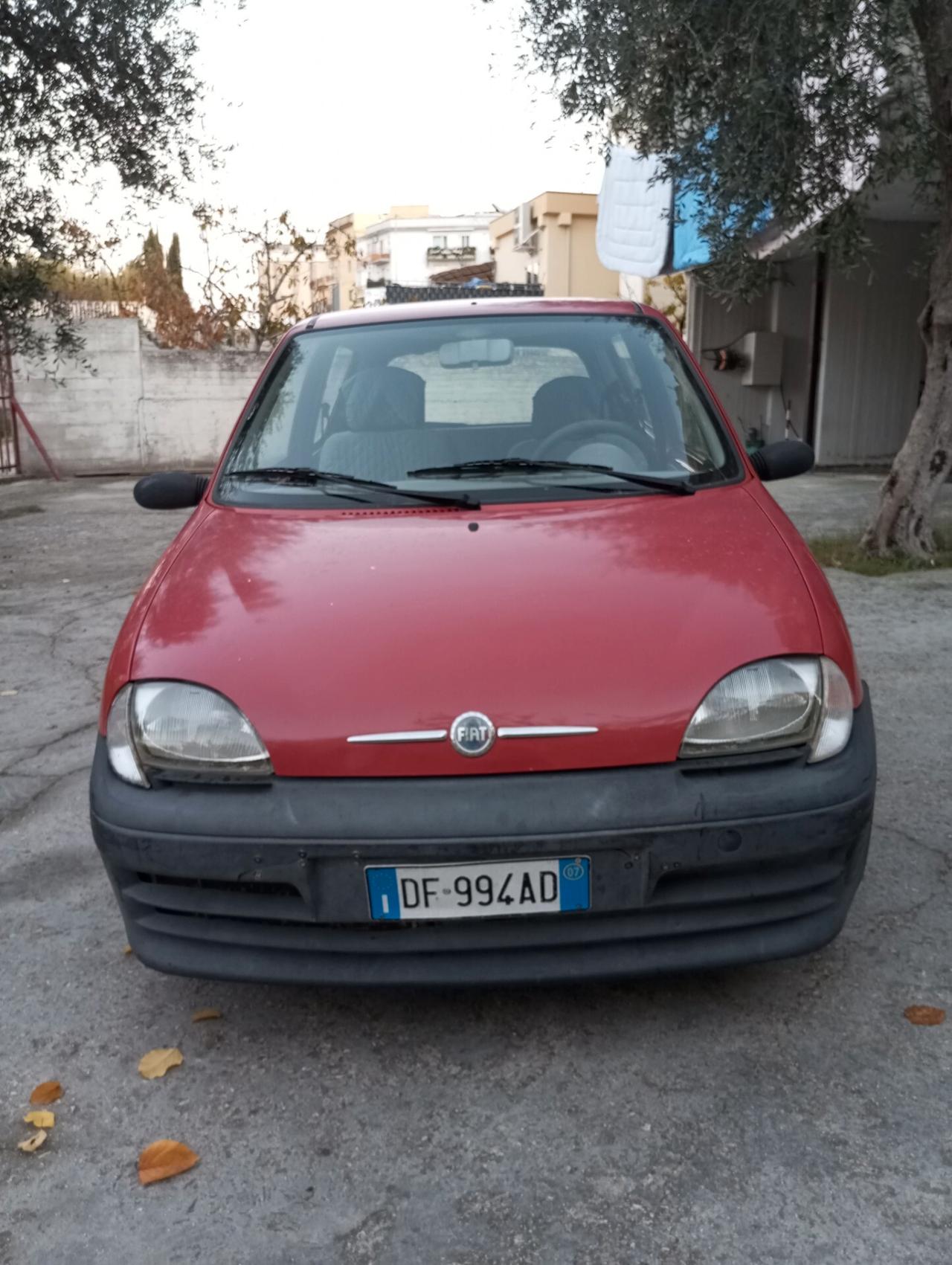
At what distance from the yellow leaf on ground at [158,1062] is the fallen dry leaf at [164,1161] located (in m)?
0.25

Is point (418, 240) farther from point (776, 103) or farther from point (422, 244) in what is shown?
point (776, 103)

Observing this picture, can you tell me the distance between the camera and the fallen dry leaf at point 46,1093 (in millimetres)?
2531

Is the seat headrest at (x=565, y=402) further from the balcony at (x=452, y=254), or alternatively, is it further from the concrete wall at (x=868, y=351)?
the balcony at (x=452, y=254)

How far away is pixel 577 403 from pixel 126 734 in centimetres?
172

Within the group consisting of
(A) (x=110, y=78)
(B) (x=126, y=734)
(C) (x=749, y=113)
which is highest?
(A) (x=110, y=78)

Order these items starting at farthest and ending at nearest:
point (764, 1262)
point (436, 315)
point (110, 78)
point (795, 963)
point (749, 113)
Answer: point (110, 78) < point (749, 113) < point (436, 315) < point (795, 963) < point (764, 1262)

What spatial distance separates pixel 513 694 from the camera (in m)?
2.42

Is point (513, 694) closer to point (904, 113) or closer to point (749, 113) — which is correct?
point (749, 113)

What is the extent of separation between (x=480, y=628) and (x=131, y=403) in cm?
1558

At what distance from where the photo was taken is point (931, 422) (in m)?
7.88

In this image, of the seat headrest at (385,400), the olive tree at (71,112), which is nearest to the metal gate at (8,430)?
the olive tree at (71,112)

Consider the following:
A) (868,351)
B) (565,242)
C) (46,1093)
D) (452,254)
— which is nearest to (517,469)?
(46,1093)

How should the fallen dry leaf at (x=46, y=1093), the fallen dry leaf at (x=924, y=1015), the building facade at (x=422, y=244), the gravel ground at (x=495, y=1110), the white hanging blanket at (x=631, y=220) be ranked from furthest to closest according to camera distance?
1. the building facade at (x=422, y=244)
2. the white hanging blanket at (x=631, y=220)
3. the fallen dry leaf at (x=924, y=1015)
4. the fallen dry leaf at (x=46, y=1093)
5. the gravel ground at (x=495, y=1110)

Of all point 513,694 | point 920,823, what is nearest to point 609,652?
point 513,694
